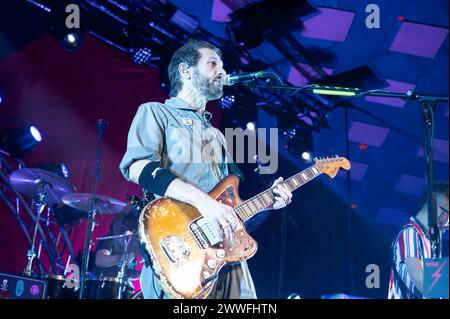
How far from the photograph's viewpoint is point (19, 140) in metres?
4.95

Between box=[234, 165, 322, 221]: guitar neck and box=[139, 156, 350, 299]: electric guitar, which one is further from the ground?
box=[234, 165, 322, 221]: guitar neck

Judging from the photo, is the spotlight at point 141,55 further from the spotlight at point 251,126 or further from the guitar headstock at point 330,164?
the guitar headstock at point 330,164

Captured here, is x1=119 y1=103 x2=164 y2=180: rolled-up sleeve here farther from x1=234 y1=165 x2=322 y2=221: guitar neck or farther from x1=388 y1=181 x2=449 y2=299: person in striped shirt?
x1=388 y1=181 x2=449 y2=299: person in striped shirt

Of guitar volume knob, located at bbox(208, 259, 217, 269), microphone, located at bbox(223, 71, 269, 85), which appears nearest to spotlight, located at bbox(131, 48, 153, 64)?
microphone, located at bbox(223, 71, 269, 85)

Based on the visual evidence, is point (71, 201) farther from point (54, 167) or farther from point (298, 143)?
point (298, 143)

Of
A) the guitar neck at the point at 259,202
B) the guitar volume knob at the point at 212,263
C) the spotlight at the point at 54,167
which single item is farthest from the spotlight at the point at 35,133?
the guitar volume knob at the point at 212,263

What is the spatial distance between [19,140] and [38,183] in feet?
1.63

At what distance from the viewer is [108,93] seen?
5.84 meters

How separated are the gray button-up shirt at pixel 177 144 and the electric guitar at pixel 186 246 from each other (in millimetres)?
162

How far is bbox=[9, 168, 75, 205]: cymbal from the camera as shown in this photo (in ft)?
15.5

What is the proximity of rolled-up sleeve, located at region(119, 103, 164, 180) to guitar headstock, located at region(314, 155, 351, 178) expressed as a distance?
4.17 feet

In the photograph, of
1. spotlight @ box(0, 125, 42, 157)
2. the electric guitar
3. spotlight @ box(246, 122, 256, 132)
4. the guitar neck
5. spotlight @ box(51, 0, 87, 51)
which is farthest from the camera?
spotlight @ box(246, 122, 256, 132)

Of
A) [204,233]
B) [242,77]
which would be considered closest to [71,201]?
[242,77]
